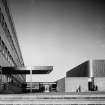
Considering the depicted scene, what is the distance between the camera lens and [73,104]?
26.6 feet

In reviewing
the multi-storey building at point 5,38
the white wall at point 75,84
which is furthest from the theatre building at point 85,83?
the multi-storey building at point 5,38

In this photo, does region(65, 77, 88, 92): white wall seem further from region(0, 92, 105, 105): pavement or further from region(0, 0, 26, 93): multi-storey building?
region(0, 92, 105, 105): pavement

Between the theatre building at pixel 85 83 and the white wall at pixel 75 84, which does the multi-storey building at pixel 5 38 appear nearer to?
the white wall at pixel 75 84

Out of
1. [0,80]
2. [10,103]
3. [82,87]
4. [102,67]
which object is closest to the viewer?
[10,103]

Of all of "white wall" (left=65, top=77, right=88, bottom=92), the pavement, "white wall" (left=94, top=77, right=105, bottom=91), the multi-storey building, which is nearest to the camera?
the pavement

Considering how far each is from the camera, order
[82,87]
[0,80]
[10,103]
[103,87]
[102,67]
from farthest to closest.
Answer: [102,67] < [103,87] < [82,87] < [0,80] < [10,103]

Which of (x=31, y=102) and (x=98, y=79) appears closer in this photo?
(x=31, y=102)

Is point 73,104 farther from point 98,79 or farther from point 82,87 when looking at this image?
point 98,79

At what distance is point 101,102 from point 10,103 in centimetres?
423

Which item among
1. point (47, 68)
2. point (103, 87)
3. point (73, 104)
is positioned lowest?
point (103, 87)

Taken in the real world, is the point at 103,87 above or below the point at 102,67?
below

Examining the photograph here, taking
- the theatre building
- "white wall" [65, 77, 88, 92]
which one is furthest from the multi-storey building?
the theatre building

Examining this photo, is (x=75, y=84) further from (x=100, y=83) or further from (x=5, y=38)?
(x=5, y=38)

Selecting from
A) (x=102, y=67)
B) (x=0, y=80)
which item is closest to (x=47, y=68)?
(x=0, y=80)
